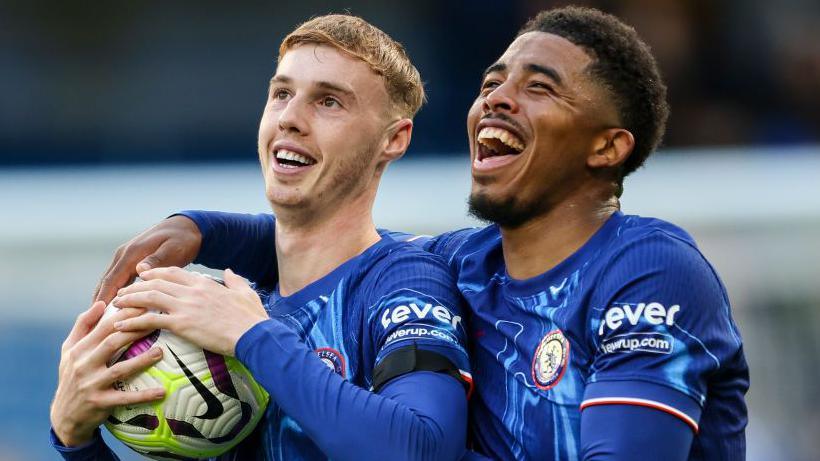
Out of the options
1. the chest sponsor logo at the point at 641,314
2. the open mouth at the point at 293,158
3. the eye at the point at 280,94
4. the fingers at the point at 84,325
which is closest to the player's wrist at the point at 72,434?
the fingers at the point at 84,325

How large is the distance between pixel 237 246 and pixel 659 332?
5.68ft

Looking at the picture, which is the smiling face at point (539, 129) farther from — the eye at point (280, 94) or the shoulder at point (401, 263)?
the eye at point (280, 94)

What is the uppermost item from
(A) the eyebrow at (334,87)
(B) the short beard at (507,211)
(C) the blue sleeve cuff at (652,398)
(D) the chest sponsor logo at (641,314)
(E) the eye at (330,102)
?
(A) the eyebrow at (334,87)

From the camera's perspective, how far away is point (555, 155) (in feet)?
12.6

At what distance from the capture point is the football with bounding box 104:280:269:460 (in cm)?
357

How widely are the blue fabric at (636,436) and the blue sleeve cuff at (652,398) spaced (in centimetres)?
1

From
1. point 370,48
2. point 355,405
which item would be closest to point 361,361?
point 355,405

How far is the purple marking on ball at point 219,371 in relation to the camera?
3.61 m

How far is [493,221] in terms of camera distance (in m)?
3.96

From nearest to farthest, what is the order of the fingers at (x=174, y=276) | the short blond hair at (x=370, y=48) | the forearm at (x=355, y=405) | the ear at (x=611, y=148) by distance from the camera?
the forearm at (x=355, y=405) → the fingers at (x=174, y=276) → the ear at (x=611, y=148) → the short blond hair at (x=370, y=48)

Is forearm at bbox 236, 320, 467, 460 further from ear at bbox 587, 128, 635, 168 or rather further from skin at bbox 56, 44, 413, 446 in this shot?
ear at bbox 587, 128, 635, 168

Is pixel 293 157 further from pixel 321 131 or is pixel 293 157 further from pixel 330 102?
pixel 330 102

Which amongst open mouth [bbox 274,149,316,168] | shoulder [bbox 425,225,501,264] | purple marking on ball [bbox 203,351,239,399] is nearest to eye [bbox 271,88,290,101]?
open mouth [bbox 274,149,316,168]

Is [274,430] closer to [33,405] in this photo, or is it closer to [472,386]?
[472,386]
